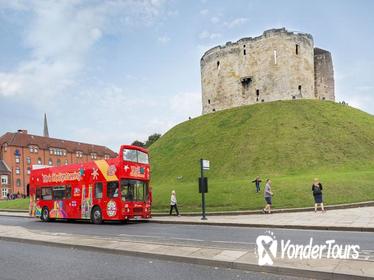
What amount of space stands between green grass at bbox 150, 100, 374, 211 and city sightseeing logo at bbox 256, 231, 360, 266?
13065mm

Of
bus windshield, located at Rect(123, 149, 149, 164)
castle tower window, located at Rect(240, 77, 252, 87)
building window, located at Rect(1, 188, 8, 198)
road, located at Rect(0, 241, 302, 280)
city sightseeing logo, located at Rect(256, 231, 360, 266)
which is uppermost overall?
castle tower window, located at Rect(240, 77, 252, 87)

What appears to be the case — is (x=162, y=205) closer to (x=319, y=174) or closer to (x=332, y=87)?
(x=319, y=174)

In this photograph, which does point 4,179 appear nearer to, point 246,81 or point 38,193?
point 246,81

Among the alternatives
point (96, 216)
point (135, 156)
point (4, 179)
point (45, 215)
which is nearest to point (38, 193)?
point (45, 215)

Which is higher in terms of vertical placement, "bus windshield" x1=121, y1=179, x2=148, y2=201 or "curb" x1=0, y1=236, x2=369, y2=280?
"bus windshield" x1=121, y1=179, x2=148, y2=201

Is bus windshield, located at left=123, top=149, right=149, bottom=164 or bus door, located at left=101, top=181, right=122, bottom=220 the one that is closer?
bus door, located at left=101, top=181, right=122, bottom=220

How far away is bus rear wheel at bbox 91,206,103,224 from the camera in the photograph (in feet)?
75.0

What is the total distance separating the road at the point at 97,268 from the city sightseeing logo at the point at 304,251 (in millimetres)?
1163

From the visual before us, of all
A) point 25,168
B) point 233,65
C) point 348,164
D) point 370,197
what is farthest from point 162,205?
point 25,168

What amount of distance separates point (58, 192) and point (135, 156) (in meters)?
6.62

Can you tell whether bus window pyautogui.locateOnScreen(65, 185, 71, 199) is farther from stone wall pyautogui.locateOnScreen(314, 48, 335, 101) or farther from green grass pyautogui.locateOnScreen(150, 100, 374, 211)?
stone wall pyautogui.locateOnScreen(314, 48, 335, 101)

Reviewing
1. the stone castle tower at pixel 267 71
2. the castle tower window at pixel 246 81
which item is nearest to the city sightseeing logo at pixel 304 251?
the stone castle tower at pixel 267 71

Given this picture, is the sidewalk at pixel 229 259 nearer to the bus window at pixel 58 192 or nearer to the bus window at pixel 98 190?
the bus window at pixel 98 190

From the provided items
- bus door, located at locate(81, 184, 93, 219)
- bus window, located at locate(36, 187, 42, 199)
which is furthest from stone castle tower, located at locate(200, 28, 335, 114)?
bus door, located at locate(81, 184, 93, 219)
